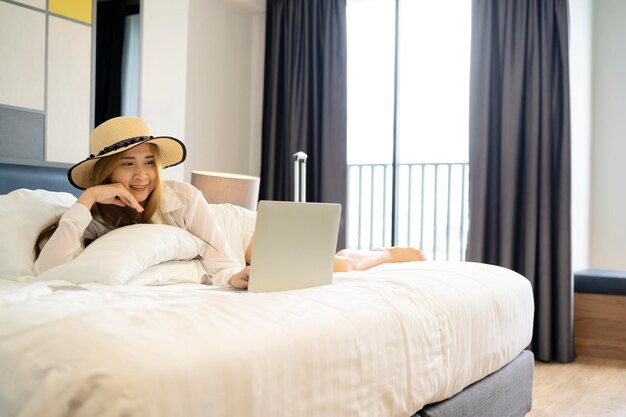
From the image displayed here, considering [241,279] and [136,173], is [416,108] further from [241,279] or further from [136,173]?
[241,279]

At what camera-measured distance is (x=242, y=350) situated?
1.13 m

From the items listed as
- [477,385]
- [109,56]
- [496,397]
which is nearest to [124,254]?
[477,385]

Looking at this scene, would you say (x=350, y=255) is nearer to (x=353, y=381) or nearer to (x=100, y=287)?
(x=100, y=287)

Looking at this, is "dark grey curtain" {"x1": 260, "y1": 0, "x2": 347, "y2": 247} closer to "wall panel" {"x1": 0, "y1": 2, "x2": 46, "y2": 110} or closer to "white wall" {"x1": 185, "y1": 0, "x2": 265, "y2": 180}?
"white wall" {"x1": 185, "y1": 0, "x2": 265, "y2": 180}

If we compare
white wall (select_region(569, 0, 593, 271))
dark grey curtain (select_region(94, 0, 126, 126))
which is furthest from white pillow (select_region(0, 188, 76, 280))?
white wall (select_region(569, 0, 593, 271))

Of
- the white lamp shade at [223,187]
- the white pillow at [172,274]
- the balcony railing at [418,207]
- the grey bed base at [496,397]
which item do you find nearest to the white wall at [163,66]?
the white lamp shade at [223,187]

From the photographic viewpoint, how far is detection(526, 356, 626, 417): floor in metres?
2.97

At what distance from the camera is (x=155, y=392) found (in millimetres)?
963

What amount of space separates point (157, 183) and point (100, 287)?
69 centimetres

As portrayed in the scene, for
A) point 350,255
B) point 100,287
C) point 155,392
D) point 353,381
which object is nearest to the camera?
point 155,392

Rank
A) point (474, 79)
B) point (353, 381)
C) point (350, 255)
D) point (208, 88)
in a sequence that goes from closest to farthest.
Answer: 1. point (353, 381)
2. point (350, 255)
3. point (474, 79)
4. point (208, 88)

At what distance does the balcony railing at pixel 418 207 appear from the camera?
233 inches

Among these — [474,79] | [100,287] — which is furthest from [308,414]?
[474,79]

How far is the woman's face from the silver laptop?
2.68 ft
